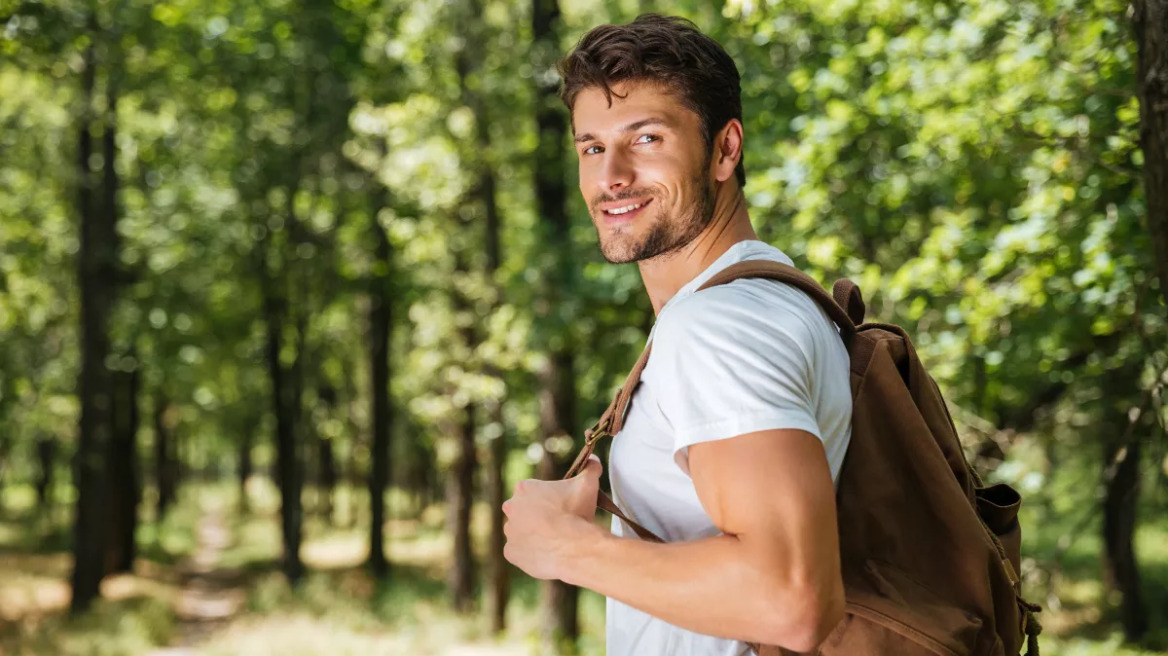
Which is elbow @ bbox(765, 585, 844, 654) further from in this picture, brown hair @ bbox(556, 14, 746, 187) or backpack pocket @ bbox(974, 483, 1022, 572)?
brown hair @ bbox(556, 14, 746, 187)

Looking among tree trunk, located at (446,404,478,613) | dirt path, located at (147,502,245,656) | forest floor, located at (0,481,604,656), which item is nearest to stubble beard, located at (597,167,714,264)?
forest floor, located at (0,481,604,656)

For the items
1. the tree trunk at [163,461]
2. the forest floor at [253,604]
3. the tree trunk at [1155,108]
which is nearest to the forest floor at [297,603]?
the forest floor at [253,604]

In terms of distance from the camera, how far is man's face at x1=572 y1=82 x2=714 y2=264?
1736 mm

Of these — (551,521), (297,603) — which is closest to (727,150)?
(551,521)

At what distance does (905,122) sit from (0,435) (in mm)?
19390

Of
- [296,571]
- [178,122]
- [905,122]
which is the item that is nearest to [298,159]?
[178,122]

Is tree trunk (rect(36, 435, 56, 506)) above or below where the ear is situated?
below

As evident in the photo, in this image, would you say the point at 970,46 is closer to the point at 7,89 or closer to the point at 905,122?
the point at 905,122

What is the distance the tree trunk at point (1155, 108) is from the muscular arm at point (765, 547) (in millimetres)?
2474

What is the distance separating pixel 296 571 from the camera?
18906 millimetres

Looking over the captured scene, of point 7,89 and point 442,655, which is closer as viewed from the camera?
point 442,655

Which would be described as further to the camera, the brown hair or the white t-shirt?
the brown hair

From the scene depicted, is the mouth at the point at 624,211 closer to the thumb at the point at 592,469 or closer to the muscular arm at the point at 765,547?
the thumb at the point at 592,469

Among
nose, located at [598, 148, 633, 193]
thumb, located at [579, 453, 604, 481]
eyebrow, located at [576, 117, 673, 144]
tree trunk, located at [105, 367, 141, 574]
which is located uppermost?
eyebrow, located at [576, 117, 673, 144]
